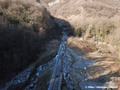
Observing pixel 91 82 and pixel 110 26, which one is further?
pixel 110 26

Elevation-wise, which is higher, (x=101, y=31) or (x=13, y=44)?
(x=101, y=31)

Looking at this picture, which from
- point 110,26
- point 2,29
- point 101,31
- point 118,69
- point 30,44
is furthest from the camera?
point 101,31

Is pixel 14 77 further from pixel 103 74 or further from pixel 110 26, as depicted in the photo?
pixel 110 26

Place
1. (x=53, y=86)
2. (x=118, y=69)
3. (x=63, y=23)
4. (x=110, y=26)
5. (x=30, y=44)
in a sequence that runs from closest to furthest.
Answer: (x=53, y=86), (x=118, y=69), (x=30, y=44), (x=110, y=26), (x=63, y=23)

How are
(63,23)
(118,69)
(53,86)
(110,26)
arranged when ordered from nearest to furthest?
(53,86), (118,69), (110,26), (63,23)

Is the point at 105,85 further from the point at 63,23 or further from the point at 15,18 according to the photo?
the point at 63,23

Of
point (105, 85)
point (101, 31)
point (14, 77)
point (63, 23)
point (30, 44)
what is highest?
point (63, 23)

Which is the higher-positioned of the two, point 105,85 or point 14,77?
point 14,77

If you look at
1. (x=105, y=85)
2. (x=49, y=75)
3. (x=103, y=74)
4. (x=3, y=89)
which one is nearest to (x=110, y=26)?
(x=103, y=74)

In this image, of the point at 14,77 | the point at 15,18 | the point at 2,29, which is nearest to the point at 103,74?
the point at 14,77
